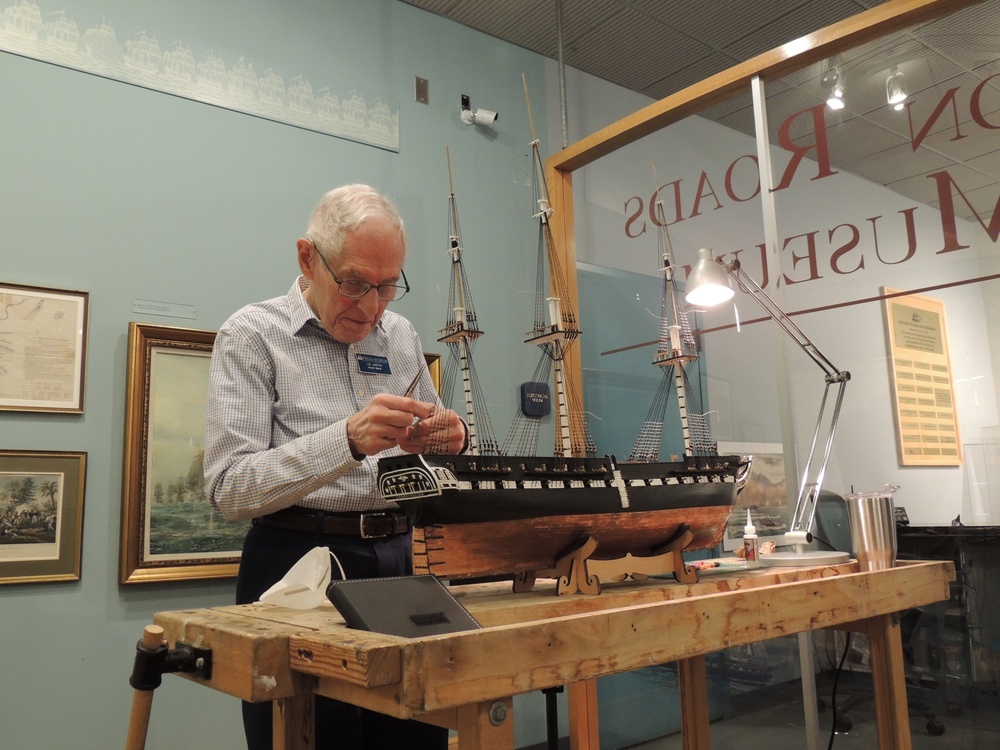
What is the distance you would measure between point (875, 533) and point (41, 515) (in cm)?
229

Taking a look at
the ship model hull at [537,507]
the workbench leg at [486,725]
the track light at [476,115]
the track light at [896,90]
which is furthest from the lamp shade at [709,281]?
the track light at [476,115]

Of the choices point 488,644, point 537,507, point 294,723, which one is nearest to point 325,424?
point 537,507

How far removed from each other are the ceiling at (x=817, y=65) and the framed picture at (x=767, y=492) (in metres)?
0.96

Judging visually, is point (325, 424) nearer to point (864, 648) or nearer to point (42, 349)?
point (42, 349)

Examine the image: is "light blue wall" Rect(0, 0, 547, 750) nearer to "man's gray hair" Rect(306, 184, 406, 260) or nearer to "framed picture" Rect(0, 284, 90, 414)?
"framed picture" Rect(0, 284, 90, 414)

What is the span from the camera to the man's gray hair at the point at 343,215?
64.7 inches

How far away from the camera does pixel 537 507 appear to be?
140 centimetres

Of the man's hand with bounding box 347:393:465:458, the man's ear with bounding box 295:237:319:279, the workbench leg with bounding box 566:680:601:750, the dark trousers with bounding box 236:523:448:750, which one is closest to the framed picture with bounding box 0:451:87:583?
the dark trousers with bounding box 236:523:448:750

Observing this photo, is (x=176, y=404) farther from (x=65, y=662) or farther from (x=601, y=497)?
(x=601, y=497)

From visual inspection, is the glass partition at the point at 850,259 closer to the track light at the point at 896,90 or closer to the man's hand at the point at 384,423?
the track light at the point at 896,90

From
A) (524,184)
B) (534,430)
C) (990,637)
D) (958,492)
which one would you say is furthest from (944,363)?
(524,184)

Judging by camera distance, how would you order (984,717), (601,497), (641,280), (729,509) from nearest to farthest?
1. (601,497)
2. (729,509)
3. (984,717)
4. (641,280)

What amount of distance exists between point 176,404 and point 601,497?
176 cm

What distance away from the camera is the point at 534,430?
12.0ft
